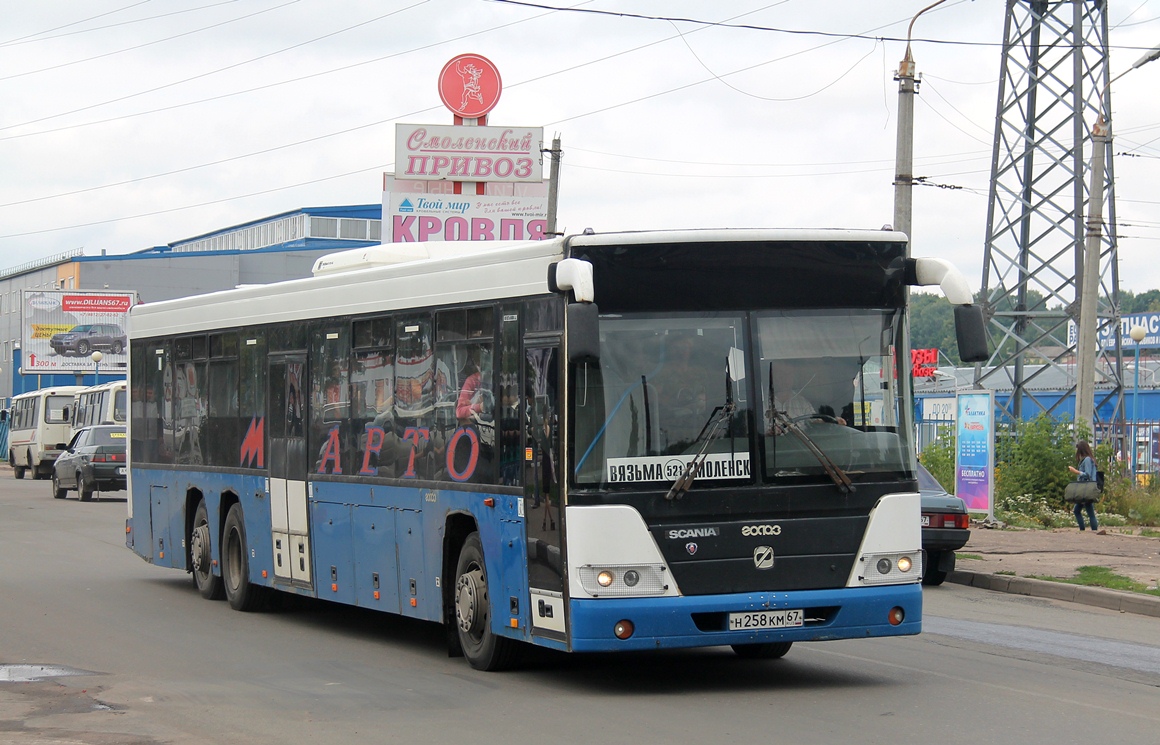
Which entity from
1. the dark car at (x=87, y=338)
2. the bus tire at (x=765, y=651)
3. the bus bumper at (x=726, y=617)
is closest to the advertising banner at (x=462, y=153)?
the bus tire at (x=765, y=651)

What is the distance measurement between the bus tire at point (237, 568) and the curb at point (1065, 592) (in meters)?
8.33

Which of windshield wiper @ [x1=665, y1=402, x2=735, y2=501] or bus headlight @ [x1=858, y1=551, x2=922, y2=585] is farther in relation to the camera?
bus headlight @ [x1=858, y1=551, x2=922, y2=585]

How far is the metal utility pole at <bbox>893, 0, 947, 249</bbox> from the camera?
67.0 feet

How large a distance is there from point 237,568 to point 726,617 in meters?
7.11

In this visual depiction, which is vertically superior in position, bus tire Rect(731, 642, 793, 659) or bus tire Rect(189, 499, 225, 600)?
bus tire Rect(189, 499, 225, 600)

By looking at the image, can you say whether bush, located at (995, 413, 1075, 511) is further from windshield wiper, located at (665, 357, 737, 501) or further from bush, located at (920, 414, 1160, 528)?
windshield wiper, located at (665, 357, 737, 501)

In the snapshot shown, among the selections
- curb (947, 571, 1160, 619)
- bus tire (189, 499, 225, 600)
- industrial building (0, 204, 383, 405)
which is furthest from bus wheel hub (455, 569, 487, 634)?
industrial building (0, 204, 383, 405)

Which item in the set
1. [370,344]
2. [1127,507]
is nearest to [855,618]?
[370,344]

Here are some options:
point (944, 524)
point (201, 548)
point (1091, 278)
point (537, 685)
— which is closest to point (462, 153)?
point (1091, 278)

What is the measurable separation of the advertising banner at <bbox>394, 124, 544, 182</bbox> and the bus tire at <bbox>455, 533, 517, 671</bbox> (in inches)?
1110

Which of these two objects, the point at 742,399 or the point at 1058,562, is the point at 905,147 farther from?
the point at 742,399

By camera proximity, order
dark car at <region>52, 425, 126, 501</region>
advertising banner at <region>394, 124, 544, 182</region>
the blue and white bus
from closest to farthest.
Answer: the blue and white bus
advertising banner at <region>394, 124, 544, 182</region>
dark car at <region>52, 425, 126, 501</region>

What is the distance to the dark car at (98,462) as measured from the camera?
125ft

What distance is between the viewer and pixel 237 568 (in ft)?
49.5
